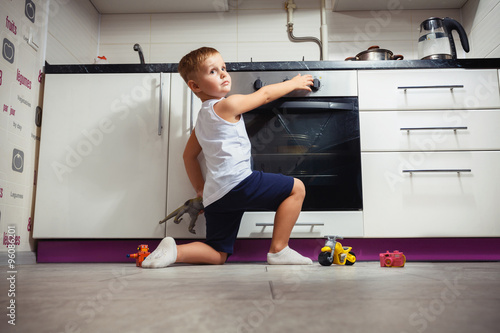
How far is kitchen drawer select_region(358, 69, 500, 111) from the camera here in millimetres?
1818

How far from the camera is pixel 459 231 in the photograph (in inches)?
68.8

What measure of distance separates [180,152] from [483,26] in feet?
5.64

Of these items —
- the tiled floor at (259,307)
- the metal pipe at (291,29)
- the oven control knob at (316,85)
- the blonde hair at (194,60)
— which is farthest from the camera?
the metal pipe at (291,29)

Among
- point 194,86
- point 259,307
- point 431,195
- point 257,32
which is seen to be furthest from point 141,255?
point 257,32

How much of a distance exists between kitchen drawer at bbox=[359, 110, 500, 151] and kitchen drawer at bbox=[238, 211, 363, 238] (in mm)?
319

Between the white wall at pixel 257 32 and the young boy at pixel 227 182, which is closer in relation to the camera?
the young boy at pixel 227 182

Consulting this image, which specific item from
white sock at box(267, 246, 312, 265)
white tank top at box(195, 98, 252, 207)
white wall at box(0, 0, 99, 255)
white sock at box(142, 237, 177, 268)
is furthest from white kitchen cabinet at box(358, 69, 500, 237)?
white wall at box(0, 0, 99, 255)

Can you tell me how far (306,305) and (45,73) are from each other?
1.77 m

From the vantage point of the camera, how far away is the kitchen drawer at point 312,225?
174 cm

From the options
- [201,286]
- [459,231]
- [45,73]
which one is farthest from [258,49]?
[201,286]

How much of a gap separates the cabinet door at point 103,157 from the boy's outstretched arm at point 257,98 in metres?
0.41

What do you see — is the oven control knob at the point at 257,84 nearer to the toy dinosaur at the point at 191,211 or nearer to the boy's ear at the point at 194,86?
the boy's ear at the point at 194,86

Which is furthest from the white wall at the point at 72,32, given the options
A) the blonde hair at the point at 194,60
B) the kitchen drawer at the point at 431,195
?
the kitchen drawer at the point at 431,195

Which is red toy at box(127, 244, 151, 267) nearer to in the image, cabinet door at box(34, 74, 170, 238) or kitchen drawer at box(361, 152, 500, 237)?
cabinet door at box(34, 74, 170, 238)
